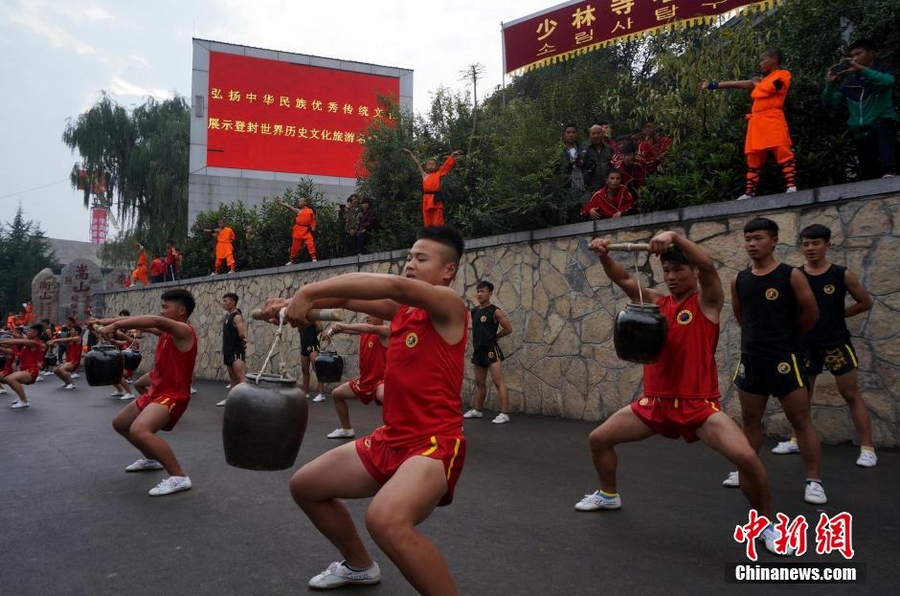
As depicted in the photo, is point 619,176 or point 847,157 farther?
point 619,176

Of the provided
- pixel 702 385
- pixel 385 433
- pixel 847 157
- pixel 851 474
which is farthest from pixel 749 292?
pixel 847 157

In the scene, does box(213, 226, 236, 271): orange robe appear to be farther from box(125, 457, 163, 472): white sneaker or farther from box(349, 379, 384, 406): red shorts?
box(125, 457, 163, 472): white sneaker

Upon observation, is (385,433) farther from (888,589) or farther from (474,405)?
(474,405)

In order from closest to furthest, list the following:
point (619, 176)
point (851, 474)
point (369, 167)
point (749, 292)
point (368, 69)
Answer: point (749, 292) → point (851, 474) → point (619, 176) → point (369, 167) → point (368, 69)

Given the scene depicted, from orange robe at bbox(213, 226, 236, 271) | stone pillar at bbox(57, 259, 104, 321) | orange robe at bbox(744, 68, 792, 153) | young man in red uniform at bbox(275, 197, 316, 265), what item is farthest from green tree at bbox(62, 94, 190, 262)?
orange robe at bbox(744, 68, 792, 153)

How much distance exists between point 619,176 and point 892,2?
3.40 meters

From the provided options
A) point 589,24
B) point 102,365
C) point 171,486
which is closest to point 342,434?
point 171,486

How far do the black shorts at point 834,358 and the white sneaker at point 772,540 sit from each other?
2.16 meters

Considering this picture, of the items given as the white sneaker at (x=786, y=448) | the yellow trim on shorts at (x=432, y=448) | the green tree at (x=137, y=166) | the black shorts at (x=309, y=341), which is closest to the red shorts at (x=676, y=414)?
the yellow trim on shorts at (x=432, y=448)

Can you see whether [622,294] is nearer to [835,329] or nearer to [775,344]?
[835,329]

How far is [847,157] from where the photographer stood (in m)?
7.20

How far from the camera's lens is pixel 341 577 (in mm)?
3234

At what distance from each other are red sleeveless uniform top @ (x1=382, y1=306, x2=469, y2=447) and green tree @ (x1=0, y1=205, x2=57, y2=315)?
160 feet

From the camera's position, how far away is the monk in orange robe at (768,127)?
276 inches
